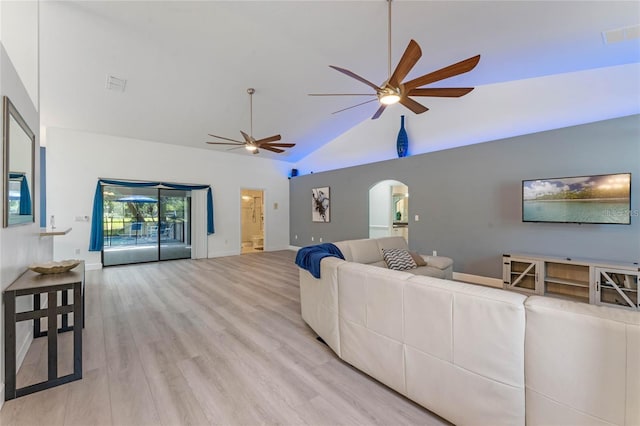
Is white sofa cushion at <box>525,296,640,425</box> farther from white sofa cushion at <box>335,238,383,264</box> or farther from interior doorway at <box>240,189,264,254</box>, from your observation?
interior doorway at <box>240,189,264,254</box>

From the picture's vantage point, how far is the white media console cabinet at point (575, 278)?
335cm

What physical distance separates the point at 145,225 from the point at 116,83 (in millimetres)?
3818

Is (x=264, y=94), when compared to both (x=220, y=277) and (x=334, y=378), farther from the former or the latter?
(x=334, y=378)

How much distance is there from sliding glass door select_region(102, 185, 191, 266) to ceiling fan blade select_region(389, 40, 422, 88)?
6.70 metres

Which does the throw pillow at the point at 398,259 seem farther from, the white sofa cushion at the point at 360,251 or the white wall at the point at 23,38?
the white wall at the point at 23,38

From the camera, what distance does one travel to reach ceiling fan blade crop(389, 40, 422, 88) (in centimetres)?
216

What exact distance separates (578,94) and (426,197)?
2.75m

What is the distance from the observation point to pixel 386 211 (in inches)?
313

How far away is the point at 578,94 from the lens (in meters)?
3.96

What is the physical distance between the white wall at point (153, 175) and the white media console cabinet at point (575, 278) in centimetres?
689

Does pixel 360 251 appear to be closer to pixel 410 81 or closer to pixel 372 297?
pixel 372 297

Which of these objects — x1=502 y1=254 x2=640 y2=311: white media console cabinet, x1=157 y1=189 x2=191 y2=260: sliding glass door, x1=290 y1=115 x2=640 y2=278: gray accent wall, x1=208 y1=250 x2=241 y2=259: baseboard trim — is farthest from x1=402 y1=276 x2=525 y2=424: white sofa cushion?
x1=157 y1=189 x2=191 y2=260: sliding glass door

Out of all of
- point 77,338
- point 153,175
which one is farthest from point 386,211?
point 77,338

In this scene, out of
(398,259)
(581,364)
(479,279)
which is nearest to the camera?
(581,364)
